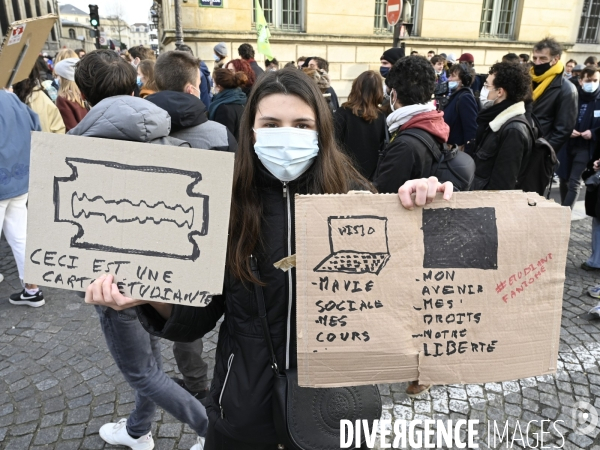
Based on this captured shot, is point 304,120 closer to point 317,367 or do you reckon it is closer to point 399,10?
point 317,367

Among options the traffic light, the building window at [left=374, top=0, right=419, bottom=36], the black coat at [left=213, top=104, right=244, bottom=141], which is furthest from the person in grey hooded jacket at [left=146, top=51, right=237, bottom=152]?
the traffic light

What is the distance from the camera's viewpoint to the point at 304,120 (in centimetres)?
151

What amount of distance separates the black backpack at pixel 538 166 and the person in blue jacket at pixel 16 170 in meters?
4.01

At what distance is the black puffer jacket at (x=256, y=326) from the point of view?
1.44 meters

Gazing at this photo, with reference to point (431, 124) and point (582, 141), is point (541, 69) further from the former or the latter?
point (431, 124)

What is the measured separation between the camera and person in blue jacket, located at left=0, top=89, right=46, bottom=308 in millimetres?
3477

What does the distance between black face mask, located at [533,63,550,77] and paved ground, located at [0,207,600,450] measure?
2944mm

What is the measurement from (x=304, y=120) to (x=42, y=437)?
92.4 inches

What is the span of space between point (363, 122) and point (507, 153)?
138 cm

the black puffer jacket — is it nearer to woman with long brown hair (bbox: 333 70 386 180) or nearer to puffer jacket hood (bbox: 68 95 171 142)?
puffer jacket hood (bbox: 68 95 171 142)

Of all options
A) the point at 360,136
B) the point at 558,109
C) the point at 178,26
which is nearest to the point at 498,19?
the point at 178,26

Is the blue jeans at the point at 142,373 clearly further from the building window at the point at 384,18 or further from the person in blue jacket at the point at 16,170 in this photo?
the building window at the point at 384,18

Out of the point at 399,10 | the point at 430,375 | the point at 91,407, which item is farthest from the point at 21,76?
the point at 399,10

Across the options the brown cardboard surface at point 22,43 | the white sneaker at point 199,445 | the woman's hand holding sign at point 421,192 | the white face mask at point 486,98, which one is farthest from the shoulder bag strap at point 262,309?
the white face mask at point 486,98
